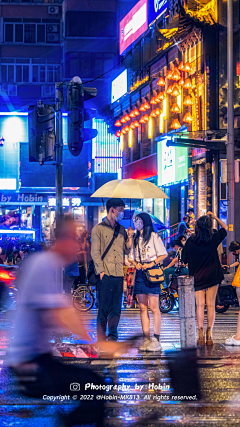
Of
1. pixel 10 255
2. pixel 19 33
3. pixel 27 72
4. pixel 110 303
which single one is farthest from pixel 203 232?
pixel 19 33

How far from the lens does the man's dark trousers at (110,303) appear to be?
845cm

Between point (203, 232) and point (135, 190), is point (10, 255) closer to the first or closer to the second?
point (135, 190)

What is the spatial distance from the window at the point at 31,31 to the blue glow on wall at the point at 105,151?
1110 centimetres

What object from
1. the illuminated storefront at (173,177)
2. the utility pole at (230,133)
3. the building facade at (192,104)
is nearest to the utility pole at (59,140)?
the utility pole at (230,133)

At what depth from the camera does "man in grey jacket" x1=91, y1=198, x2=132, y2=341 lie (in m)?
8.45

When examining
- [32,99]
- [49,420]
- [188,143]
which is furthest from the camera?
[32,99]

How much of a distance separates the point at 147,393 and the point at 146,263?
2.59 meters

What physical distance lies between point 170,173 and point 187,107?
10.4 feet

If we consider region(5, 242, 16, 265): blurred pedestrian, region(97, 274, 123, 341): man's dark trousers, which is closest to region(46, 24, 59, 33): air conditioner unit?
region(5, 242, 16, 265): blurred pedestrian

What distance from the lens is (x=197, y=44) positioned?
23.0m

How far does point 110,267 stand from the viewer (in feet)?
Answer: 27.8

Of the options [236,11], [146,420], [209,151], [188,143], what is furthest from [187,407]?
[236,11]

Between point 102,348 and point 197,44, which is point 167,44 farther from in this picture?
point 102,348

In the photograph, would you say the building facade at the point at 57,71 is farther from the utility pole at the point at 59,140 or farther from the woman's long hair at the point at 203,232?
the woman's long hair at the point at 203,232
